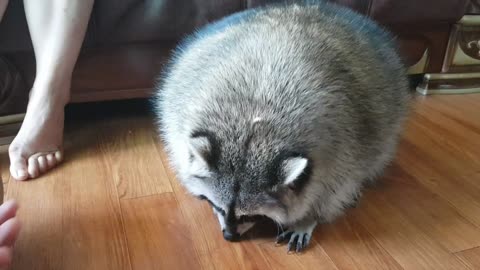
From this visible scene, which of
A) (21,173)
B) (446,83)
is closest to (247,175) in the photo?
(21,173)

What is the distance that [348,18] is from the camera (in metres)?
1.39

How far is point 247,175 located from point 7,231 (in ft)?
1.70

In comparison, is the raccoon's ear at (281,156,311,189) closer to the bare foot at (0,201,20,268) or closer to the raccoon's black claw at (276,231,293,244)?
the raccoon's black claw at (276,231,293,244)

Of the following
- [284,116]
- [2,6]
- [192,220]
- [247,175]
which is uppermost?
[2,6]

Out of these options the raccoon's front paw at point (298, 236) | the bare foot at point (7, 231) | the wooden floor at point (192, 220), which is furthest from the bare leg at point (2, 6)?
the raccoon's front paw at point (298, 236)

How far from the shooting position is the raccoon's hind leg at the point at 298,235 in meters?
1.12

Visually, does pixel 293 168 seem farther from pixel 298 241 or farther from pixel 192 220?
pixel 192 220

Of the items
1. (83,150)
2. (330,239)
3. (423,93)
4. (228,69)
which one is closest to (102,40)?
(83,150)

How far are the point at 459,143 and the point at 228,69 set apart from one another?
3.30 ft

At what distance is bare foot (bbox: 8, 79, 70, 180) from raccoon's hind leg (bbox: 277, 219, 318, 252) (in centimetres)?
78

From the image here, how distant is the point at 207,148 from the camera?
3.21 feet

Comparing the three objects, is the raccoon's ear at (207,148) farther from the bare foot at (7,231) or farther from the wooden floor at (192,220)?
the bare foot at (7,231)

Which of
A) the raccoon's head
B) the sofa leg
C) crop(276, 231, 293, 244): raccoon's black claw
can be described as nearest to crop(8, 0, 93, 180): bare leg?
the raccoon's head

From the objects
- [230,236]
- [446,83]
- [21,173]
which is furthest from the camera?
[446,83]
